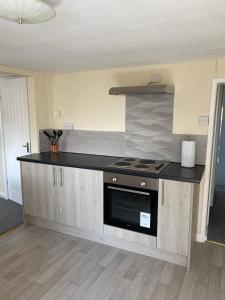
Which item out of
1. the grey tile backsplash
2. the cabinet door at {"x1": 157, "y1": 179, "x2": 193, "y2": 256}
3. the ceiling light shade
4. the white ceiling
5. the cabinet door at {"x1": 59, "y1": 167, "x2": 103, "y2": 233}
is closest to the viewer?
the ceiling light shade

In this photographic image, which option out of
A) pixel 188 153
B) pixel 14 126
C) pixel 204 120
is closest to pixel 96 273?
pixel 188 153

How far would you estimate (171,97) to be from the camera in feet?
9.02

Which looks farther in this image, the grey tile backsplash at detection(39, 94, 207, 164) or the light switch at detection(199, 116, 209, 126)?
the grey tile backsplash at detection(39, 94, 207, 164)

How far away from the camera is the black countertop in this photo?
7.38 feet

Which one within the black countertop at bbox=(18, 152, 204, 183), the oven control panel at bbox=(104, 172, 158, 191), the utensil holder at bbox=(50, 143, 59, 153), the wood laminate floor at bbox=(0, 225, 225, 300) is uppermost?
the utensil holder at bbox=(50, 143, 59, 153)

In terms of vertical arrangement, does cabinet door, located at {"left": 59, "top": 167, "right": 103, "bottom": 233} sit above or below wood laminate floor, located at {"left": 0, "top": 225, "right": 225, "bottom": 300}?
above

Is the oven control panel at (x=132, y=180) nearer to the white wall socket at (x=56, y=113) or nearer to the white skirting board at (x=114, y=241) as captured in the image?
the white skirting board at (x=114, y=241)

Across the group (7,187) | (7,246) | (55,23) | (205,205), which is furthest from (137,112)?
(7,187)

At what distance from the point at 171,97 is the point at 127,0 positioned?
1.68m

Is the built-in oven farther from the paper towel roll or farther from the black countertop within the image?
the paper towel roll

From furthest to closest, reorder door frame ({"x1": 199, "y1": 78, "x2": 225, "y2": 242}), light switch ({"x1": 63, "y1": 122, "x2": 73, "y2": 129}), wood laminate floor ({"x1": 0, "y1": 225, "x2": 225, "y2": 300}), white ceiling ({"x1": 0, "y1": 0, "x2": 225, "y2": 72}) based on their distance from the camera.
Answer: light switch ({"x1": 63, "y1": 122, "x2": 73, "y2": 129})
door frame ({"x1": 199, "y1": 78, "x2": 225, "y2": 242})
wood laminate floor ({"x1": 0, "y1": 225, "x2": 225, "y2": 300})
white ceiling ({"x1": 0, "y1": 0, "x2": 225, "y2": 72})

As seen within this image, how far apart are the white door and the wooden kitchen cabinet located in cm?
67

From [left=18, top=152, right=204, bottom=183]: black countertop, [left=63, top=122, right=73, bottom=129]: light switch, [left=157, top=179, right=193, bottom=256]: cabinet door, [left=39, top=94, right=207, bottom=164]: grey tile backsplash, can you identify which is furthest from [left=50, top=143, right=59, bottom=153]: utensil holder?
[left=157, top=179, right=193, bottom=256]: cabinet door

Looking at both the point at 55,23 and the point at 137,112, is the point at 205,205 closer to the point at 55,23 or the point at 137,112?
the point at 137,112
